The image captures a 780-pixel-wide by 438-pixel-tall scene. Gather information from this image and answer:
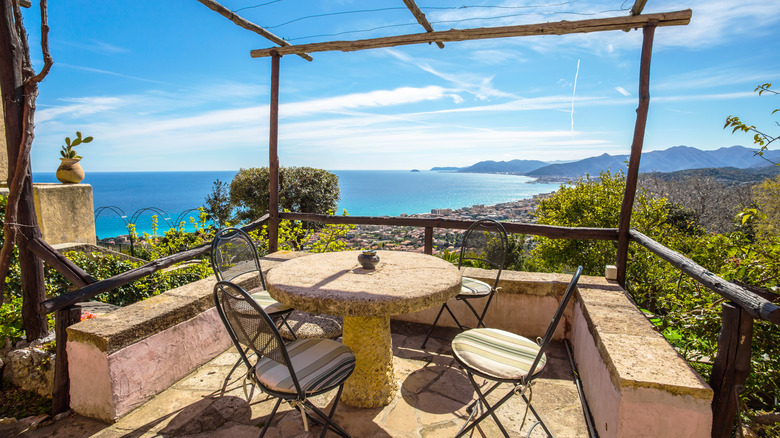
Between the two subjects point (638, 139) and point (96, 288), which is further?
point (638, 139)

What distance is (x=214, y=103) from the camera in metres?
39.8

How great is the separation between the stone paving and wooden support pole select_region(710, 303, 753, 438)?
1.89ft

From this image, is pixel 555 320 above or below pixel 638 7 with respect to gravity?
below

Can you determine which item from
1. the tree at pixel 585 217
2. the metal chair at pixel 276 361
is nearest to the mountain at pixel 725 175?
the tree at pixel 585 217

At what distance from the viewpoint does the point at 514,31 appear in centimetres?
273

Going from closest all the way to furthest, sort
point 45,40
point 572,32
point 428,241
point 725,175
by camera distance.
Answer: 1. point 45,40
2. point 572,32
3. point 428,241
4. point 725,175

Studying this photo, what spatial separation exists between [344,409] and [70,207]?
6045 mm

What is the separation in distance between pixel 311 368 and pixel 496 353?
830mm

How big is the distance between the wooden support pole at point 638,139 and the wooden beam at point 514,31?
92 mm

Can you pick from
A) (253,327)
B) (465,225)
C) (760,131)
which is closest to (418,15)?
(465,225)

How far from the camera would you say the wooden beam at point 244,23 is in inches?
112

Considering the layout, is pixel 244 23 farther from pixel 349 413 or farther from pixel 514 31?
pixel 349 413

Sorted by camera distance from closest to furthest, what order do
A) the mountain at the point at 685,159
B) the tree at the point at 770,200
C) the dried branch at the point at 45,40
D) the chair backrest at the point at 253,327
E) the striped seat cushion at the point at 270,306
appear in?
the chair backrest at the point at 253,327
the dried branch at the point at 45,40
the striped seat cushion at the point at 270,306
the tree at the point at 770,200
the mountain at the point at 685,159

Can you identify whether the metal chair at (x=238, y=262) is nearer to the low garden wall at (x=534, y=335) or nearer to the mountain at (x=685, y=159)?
the low garden wall at (x=534, y=335)
